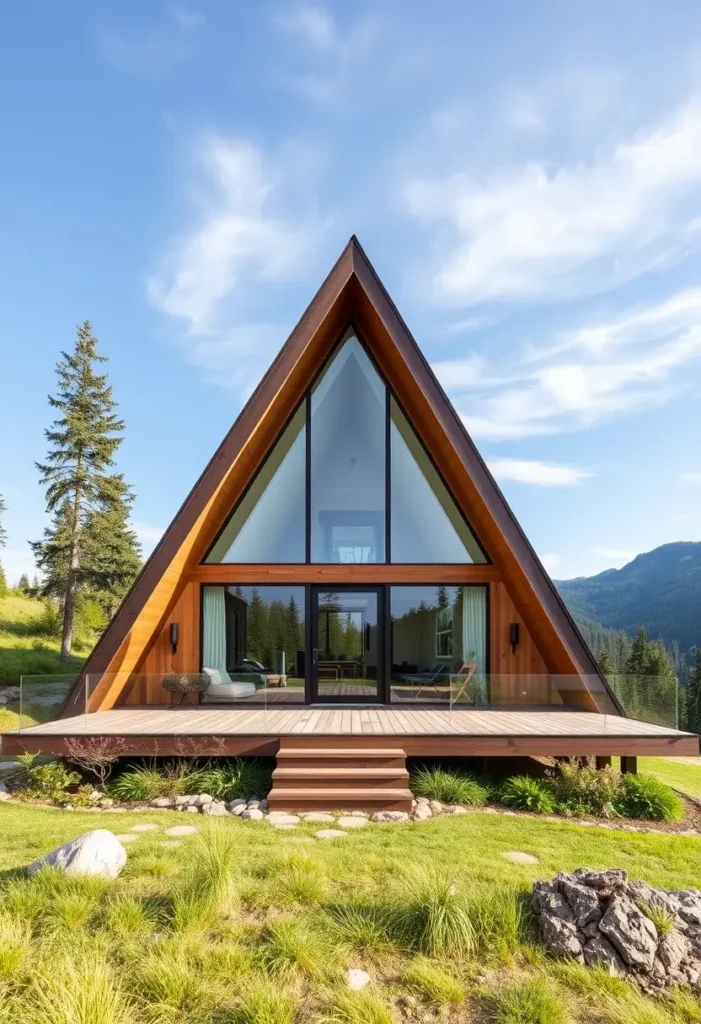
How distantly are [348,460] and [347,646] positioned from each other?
129 inches

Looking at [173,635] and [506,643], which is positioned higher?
[173,635]

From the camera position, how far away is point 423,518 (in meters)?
10.4

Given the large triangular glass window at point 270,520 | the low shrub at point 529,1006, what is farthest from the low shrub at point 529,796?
the large triangular glass window at point 270,520

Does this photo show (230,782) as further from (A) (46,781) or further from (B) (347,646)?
(B) (347,646)

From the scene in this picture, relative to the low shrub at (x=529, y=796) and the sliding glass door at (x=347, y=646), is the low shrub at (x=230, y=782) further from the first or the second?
the sliding glass door at (x=347, y=646)

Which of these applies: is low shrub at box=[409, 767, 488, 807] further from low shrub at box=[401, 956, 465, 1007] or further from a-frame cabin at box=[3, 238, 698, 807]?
low shrub at box=[401, 956, 465, 1007]

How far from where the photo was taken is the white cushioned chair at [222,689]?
974cm

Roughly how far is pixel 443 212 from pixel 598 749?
8.97 metres

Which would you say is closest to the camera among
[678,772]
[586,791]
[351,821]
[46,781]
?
[351,821]

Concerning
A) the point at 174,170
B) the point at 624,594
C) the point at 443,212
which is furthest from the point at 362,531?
the point at 624,594

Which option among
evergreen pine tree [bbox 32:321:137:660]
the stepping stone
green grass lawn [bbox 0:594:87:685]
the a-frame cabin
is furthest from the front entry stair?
evergreen pine tree [bbox 32:321:137:660]

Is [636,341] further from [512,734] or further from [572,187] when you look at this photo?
[512,734]

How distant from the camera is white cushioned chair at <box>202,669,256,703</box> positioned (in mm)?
9742

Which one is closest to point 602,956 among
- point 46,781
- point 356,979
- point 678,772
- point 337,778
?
point 356,979
